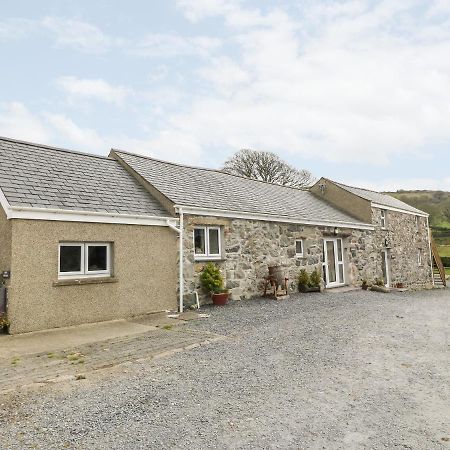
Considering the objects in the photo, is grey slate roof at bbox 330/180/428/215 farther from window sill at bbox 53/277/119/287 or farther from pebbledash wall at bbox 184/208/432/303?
window sill at bbox 53/277/119/287

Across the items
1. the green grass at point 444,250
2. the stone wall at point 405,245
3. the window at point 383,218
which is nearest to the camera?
the stone wall at point 405,245

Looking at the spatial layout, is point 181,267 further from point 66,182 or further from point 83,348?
point 83,348

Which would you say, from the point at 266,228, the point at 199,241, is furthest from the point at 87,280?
the point at 266,228

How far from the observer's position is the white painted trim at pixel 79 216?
23.9ft

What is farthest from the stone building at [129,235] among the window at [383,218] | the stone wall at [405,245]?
the window at [383,218]

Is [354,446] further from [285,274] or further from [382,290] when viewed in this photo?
[382,290]

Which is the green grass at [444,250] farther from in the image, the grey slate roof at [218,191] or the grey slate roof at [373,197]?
the grey slate roof at [218,191]

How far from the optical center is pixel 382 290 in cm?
1625

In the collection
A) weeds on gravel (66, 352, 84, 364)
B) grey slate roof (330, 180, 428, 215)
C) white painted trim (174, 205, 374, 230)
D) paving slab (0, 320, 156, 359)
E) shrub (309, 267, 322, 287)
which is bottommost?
weeds on gravel (66, 352, 84, 364)

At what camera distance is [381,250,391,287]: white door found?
2094cm

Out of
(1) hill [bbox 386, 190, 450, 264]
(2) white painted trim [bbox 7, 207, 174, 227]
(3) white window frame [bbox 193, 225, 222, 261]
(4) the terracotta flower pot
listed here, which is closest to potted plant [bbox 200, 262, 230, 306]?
(4) the terracotta flower pot

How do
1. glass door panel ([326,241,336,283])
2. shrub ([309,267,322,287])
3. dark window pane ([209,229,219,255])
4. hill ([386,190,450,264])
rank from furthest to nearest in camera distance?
hill ([386,190,450,264]) < glass door panel ([326,241,336,283]) < shrub ([309,267,322,287]) < dark window pane ([209,229,219,255])

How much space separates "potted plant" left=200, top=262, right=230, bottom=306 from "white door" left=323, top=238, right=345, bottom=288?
6.54m

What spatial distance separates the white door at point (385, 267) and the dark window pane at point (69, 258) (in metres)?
17.8
